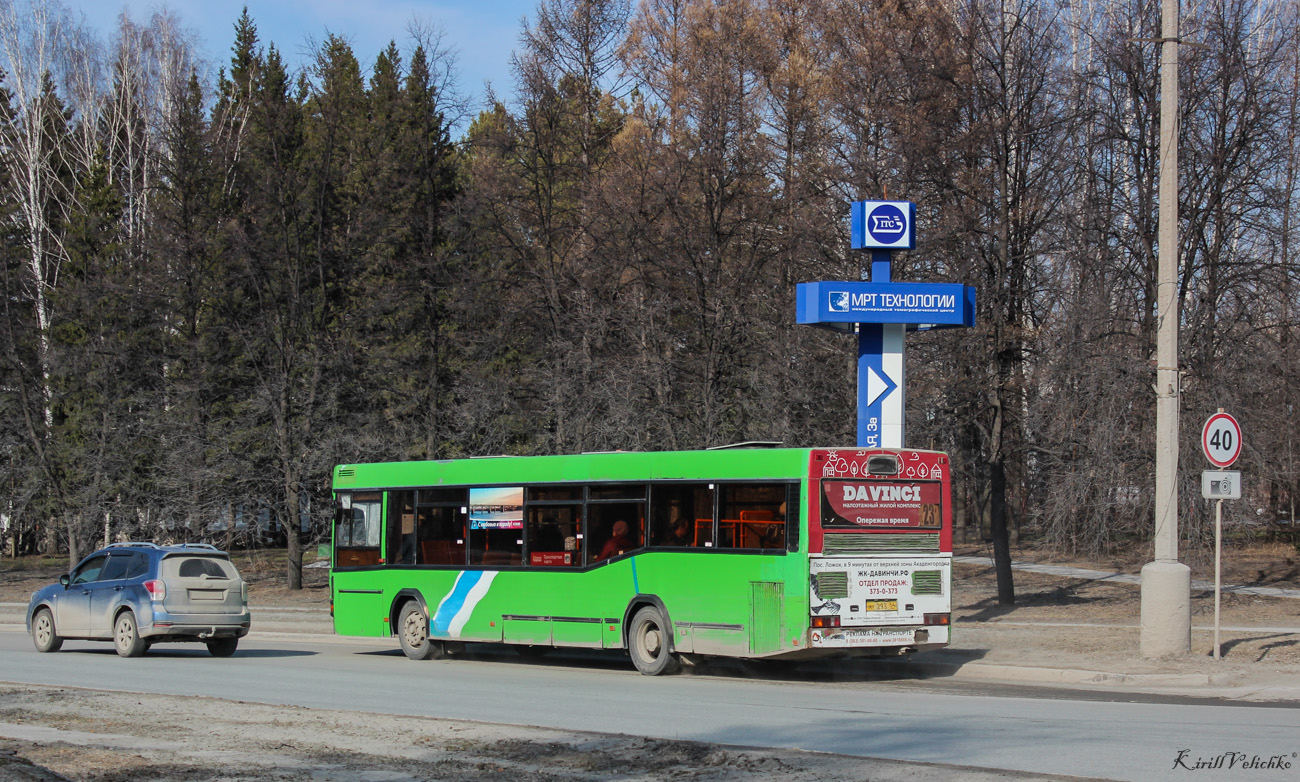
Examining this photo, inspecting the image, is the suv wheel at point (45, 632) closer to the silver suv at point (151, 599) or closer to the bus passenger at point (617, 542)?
the silver suv at point (151, 599)

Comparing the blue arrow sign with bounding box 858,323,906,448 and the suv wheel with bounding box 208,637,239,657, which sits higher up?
the blue arrow sign with bounding box 858,323,906,448

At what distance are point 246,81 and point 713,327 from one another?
33359mm

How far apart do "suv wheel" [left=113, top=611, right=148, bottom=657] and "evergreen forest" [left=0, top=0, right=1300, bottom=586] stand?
1280 centimetres

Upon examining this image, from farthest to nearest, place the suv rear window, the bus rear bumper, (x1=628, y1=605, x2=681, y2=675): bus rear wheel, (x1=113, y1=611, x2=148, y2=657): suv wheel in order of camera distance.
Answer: (x1=113, y1=611, x2=148, y2=657): suv wheel, the suv rear window, (x1=628, y1=605, x2=681, y2=675): bus rear wheel, the bus rear bumper

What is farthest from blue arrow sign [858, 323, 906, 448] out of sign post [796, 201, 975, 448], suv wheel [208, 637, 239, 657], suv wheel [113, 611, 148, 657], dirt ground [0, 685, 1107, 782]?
suv wheel [113, 611, 148, 657]

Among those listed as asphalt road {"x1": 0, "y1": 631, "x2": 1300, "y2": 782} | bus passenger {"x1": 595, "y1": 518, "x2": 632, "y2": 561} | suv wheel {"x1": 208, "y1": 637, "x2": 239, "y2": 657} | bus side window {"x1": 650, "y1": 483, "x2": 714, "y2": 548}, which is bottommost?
suv wheel {"x1": 208, "y1": 637, "x2": 239, "y2": 657}

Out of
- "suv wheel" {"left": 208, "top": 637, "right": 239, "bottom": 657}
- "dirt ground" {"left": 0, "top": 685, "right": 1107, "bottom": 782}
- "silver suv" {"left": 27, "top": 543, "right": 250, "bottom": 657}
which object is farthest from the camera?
"suv wheel" {"left": 208, "top": 637, "right": 239, "bottom": 657}

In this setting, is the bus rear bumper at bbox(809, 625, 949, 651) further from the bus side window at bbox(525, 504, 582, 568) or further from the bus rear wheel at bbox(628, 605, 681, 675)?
the bus side window at bbox(525, 504, 582, 568)

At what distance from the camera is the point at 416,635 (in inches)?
804

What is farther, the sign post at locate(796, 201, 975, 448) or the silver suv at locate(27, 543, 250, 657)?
the sign post at locate(796, 201, 975, 448)

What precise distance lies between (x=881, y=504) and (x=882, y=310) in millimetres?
5615

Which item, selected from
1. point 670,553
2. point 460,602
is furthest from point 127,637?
point 670,553

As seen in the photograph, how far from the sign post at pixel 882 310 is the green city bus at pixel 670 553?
452 cm

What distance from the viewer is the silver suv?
779 inches
